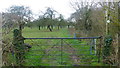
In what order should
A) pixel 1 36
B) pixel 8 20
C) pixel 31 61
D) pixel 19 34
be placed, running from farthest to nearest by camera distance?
pixel 31 61, pixel 19 34, pixel 8 20, pixel 1 36

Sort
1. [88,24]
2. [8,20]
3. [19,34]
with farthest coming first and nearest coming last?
[88,24]
[19,34]
[8,20]

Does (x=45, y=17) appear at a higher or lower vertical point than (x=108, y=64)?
higher

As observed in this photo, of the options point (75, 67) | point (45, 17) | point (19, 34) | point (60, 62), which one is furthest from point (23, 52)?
point (45, 17)

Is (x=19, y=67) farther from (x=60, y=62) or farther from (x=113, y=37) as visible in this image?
(x=113, y=37)

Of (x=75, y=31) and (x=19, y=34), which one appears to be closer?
(x=19, y=34)

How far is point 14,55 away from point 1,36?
0.65 m

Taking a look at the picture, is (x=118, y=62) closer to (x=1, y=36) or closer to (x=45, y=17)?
(x=1, y=36)

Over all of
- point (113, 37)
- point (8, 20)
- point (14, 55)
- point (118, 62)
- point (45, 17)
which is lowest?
point (118, 62)

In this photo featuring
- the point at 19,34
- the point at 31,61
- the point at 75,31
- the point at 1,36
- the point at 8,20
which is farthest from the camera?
the point at 75,31

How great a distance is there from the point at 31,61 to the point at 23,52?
1.07ft

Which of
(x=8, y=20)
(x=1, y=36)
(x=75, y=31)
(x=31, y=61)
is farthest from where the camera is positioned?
(x=75, y=31)

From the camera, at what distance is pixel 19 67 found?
2.44m

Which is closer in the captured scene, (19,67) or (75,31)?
(19,67)

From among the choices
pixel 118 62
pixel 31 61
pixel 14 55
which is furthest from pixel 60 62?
pixel 118 62
